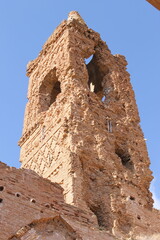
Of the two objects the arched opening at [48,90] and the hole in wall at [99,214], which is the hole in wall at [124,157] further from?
the arched opening at [48,90]

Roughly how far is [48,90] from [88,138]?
15.7 feet

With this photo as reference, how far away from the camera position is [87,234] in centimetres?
859

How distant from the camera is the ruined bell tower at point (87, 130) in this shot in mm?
11672

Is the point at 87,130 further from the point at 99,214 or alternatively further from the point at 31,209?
the point at 31,209

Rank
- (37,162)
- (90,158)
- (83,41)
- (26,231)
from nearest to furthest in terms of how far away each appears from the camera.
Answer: (26,231), (90,158), (37,162), (83,41)

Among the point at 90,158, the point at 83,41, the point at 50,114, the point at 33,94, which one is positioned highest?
the point at 83,41

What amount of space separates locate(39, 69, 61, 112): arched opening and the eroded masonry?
37mm

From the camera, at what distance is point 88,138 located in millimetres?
12945

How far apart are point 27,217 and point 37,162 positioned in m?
5.89

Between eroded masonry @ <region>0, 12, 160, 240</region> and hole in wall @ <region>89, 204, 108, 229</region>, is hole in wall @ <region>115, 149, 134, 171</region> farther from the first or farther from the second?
hole in wall @ <region>89, 204, 108, 229</region>

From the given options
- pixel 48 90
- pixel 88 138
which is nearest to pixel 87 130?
pixel 88 138

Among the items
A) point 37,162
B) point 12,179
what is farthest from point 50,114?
point 12,179

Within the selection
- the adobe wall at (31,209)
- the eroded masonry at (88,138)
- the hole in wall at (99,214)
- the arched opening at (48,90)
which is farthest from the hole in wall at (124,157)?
the adobe wall at (31,209)

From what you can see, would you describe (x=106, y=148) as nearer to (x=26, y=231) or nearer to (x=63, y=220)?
(x=63, y=220)
